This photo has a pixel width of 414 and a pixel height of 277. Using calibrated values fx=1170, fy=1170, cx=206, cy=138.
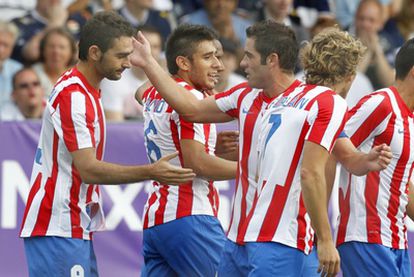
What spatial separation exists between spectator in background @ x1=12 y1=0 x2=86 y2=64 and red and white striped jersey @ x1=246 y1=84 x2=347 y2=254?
638cm

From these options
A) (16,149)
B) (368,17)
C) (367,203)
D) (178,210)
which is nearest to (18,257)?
(16,149)

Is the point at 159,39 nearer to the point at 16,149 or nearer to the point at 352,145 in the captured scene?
the point at 16,149

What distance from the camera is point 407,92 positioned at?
7.44 m

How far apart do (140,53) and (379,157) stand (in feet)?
5.19

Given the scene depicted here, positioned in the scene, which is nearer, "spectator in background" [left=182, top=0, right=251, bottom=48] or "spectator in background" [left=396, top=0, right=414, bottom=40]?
"spectator in background" [left=182, top=0, right=251, bottom=48]

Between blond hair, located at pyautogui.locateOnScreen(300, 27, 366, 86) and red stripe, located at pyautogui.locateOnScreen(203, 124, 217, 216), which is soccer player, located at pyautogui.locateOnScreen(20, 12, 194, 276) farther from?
blond hair, located at pyautogui.locateOnScreen(300, 27, 366, 86)

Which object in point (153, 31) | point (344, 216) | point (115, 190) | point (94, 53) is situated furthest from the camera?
point (153, 31)

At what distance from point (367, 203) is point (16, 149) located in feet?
13.3

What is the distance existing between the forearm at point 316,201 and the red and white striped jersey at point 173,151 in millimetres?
1434

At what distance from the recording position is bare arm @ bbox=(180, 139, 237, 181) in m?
7.55

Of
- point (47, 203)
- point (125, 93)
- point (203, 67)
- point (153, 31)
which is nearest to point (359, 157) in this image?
point (203, 67)

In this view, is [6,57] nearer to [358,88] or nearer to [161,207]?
[358,88]

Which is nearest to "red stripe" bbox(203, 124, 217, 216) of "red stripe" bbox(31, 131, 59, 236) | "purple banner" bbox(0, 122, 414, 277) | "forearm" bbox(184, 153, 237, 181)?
"forearm" bbox(184, 153, 237, 181)

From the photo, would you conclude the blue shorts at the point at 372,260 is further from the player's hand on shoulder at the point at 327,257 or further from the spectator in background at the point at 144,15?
the spectator in background at the point at 144,15
